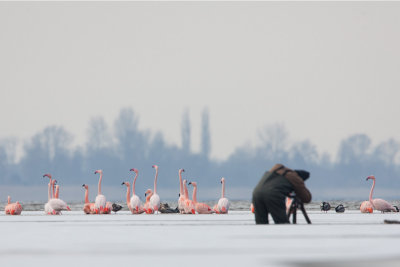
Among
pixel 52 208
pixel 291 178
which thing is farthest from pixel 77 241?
pixel 52 208

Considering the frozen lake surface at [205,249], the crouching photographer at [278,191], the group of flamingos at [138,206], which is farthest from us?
the group of flamingos at [138,206]

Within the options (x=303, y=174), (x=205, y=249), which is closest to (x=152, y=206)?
(x=303, y=174)

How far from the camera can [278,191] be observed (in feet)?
72.5

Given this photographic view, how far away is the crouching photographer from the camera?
2208 cm

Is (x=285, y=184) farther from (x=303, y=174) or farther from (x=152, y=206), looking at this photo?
(x=152, y=206)

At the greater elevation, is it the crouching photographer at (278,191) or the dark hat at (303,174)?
the dark hat at (303,174)

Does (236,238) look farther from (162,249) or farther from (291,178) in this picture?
(291,178)

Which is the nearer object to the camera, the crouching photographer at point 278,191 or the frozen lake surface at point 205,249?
the frozen lake surface at point 205,249

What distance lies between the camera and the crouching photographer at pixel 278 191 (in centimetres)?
2208

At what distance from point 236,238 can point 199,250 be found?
316 centimetres

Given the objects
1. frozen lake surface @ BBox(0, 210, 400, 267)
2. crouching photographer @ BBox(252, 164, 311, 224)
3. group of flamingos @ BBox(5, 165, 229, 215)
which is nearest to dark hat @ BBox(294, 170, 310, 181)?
crouching photographer @ BBox(252, 164, 311, 224)

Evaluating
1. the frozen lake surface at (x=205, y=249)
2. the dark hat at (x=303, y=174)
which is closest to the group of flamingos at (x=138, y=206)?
the dark hat at (x=303, y=174)

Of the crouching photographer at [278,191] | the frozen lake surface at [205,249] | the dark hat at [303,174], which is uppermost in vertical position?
the dark hat at [303,174]

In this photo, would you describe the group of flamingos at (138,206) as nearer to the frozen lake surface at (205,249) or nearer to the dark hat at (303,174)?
the dark hat at (303,174)
